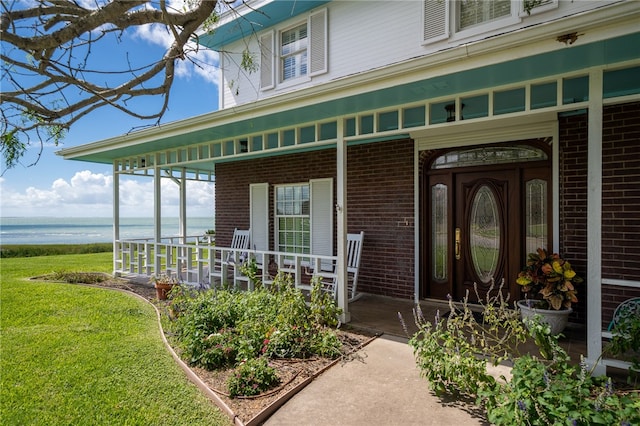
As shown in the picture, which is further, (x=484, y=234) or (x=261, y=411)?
(x=484, y=234)

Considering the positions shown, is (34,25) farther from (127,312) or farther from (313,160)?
(313,160)

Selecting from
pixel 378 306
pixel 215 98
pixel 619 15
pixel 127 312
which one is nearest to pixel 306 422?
pixel 378 306

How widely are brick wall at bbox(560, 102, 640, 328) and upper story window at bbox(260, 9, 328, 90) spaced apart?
4.72 m

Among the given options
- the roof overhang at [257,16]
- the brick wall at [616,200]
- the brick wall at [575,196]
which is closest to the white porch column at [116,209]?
the roof overhang at [257,16]

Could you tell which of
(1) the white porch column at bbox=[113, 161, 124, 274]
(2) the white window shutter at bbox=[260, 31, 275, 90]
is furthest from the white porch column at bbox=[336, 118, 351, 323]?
(1) the white porch column at bbox=[113, 161, 124, 274]

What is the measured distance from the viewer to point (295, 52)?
747cm

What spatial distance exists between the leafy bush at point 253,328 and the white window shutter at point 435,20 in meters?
4.53

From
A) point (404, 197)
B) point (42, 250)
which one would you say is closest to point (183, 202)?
point (404, 197)

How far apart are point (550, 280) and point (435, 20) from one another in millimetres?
4396

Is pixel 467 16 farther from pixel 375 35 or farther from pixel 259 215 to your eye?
pixel 259 215

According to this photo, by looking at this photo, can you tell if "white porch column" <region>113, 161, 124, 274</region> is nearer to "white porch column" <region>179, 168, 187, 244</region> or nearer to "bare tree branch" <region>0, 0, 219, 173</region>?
"white porch column" <region>179, 168, 187, 244</region>

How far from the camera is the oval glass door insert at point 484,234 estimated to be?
5492 millimetres

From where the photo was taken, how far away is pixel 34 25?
8.29 ft

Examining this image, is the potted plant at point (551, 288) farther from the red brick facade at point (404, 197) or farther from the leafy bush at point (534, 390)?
the leafy bush at point (534, 390)
